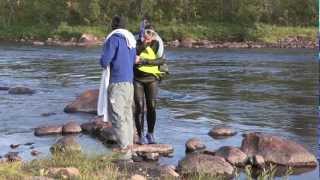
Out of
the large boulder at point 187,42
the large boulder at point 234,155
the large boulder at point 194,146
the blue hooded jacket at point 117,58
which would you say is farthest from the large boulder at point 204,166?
the large boulder at point 187,42

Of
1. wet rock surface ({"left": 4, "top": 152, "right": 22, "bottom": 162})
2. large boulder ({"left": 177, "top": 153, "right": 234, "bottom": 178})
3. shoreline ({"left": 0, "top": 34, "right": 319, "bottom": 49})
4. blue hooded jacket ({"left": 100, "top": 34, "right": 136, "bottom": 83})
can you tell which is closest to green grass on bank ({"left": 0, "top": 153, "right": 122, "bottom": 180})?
wet rock surface ({"left": 4, "top": 152, "right": 22, "bottom": 162})

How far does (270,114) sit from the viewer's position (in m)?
13.9

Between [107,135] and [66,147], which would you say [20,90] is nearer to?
[107,135]

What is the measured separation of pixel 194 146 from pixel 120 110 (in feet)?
5.12

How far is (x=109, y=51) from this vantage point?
353 inches

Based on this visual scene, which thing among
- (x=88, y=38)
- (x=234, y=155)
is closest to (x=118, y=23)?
(x=234, y=155)

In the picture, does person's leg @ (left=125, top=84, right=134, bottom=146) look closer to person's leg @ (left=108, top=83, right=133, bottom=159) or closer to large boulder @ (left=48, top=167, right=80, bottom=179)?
person's leg @ (left=108, top=83, right=133, bottom=159)

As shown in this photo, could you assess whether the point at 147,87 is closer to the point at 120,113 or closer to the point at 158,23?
the point at 120,113

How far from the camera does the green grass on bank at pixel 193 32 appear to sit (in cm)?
4528

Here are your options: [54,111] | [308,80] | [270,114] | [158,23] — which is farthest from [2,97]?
[158,23]

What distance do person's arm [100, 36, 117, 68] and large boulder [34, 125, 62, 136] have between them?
9.26 feet

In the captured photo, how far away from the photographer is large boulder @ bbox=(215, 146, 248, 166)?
9.25 metres

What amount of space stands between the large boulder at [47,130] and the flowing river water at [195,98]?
0.13 metres

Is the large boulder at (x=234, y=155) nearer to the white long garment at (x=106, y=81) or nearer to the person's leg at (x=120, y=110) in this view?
the person's leg at (x=120, y=110)
